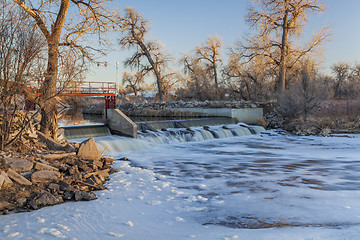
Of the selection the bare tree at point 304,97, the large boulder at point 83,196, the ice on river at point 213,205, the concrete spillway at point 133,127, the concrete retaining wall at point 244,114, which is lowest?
the ice on river at point 213,205

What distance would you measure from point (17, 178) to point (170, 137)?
10970 mm

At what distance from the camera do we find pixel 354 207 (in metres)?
6.20

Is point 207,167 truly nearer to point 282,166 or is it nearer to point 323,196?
point 282,166

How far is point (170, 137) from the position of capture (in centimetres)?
1727

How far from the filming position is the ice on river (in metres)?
4.97

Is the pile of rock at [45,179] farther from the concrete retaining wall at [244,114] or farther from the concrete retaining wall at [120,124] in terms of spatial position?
the concrete retaining wall at [244,114]

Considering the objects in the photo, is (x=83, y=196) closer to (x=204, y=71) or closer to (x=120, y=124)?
(x=120, y=124)

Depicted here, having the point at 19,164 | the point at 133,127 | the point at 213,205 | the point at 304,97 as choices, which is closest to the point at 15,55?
the point at 19,164

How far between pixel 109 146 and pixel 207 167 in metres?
5.48

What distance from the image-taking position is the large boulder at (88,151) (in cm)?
956

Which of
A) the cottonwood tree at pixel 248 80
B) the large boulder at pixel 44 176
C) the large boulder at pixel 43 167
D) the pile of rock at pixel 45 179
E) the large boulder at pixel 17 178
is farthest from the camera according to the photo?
the cottonwood tree at pixel 248 80

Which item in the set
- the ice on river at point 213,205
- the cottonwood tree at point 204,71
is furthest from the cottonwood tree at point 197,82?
the ice on river at point 213,205

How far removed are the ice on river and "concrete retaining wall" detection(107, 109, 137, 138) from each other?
4.80 meters

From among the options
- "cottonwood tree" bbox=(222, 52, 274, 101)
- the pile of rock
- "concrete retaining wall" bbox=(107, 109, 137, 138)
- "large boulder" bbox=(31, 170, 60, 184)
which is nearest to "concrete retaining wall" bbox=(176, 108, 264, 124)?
"cottonwood tree" bbox=(222, 52, 274, 101)
